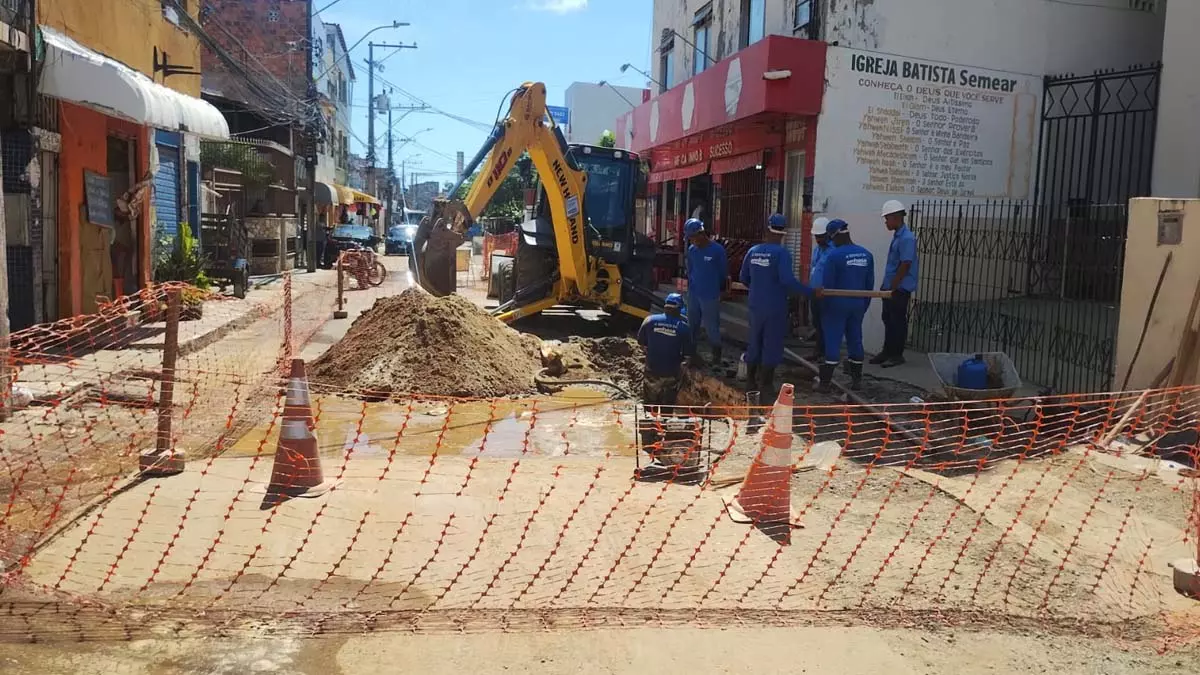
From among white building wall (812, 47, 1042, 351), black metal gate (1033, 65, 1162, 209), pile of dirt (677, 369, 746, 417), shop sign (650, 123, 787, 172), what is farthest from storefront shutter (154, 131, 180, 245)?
black metal gate (1033, 65, 1162, 209)

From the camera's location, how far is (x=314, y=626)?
3.69 m

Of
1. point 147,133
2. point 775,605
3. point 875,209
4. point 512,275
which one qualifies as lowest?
point 775,605

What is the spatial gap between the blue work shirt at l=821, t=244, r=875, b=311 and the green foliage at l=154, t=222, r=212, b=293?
34.3 feet

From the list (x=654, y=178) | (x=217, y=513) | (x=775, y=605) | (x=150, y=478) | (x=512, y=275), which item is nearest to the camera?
(x=775, y=605)

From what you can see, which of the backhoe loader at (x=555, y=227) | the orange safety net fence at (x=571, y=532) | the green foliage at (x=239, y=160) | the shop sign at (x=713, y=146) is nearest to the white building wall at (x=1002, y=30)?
the shop sign at (x=713, y=146)

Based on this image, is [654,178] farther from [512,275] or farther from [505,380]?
[505,380]

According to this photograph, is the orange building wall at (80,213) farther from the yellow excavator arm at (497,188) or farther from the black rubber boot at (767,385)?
the black rubber boot at (767,385)

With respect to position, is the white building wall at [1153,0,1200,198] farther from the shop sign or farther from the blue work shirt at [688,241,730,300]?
the blue work shirt at [688,241,730,300]

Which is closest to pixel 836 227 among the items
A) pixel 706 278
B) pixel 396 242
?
pixel 706 278

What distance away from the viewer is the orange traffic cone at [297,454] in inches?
208

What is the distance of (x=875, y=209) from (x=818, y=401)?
4731 millimetres

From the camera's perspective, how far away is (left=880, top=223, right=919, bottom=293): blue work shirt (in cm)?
959

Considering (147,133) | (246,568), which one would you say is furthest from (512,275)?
(246,568)

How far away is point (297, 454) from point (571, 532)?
1760 millimetres
